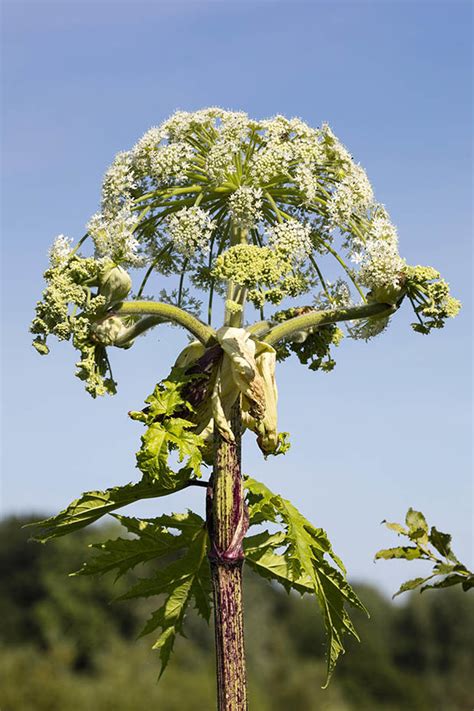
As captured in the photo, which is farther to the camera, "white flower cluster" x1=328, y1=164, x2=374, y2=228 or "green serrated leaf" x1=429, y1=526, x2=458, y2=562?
"white flower cluster" x1=328, y1=164, x2=374, y2=228

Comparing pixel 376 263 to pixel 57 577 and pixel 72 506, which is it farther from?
pixel 57 577

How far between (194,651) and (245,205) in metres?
46.4

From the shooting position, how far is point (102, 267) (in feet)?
19.0

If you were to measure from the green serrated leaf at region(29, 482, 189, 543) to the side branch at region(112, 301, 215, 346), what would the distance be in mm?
864

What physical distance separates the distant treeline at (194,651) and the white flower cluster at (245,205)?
4032cm

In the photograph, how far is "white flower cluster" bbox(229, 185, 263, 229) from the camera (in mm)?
5824

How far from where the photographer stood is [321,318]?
6141 millimetres

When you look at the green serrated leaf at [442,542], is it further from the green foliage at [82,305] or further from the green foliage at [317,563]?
the green foliage at [82,305]

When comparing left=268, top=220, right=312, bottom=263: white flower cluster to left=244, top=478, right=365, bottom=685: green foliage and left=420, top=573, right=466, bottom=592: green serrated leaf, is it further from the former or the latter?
left=420, top=573, right=466, bottom=592: green serrated leaf

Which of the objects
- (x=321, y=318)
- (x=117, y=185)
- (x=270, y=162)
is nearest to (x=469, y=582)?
(x=321, y=318)

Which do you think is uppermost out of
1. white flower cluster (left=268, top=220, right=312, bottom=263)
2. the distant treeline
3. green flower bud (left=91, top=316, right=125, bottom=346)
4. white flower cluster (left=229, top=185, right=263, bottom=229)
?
the distant treeline

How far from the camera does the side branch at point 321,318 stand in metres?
6.14

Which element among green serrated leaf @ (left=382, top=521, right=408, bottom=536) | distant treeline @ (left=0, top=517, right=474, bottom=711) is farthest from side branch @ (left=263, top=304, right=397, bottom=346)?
distant treeline @ (left=0, top=517, right=474, bottom=711)

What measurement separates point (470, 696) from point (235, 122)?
50.6 metres
